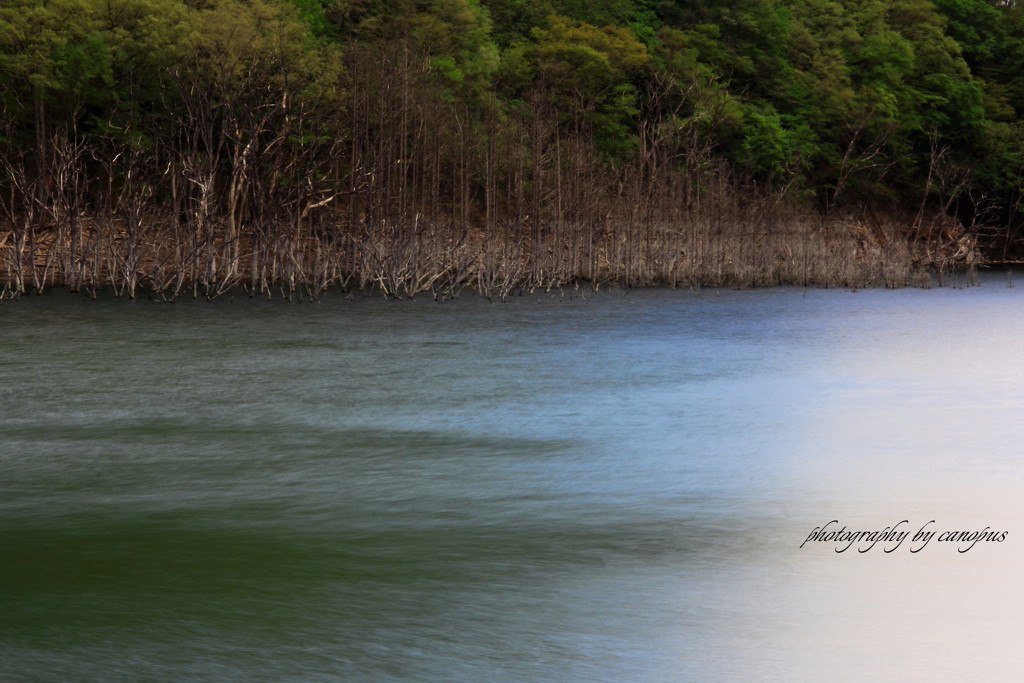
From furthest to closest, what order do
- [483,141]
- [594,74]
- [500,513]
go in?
[594,74]
[483,141]
[500,513]

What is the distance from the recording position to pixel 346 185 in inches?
1834

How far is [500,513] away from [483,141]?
38153 mm

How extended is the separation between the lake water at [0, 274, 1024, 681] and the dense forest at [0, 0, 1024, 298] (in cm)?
1485

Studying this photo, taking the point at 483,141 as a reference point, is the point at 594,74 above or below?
above

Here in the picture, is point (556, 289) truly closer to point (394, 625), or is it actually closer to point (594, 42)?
point (594, 42)

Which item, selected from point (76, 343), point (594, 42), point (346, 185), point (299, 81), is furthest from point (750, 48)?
point (76, 343)

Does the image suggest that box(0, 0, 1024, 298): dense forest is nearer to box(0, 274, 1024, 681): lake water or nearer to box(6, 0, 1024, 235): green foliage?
box(6, 0, 1024, 235): green foliage

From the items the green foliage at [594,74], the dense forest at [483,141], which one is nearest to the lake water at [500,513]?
the dense forest at [483,141]

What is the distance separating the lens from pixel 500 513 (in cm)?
947

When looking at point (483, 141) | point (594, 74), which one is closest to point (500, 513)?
point (483, 141)

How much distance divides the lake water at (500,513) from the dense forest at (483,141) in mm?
14850

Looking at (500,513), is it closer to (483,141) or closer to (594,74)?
(483,141)

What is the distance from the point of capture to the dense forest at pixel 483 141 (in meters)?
34.5

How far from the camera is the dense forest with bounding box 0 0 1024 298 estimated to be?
113 feet
